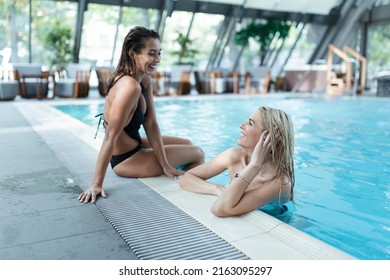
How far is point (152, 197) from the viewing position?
7.87 feet

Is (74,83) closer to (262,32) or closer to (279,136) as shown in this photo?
(262,32)

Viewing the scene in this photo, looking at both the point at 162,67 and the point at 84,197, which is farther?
the point at 162,67

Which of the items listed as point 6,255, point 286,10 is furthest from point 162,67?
point 6,255

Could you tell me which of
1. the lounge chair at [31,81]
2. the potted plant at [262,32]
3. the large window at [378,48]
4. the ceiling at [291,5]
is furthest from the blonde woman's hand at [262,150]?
the large window at [378,48]

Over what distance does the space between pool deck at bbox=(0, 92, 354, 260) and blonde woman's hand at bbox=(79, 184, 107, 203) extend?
45mm

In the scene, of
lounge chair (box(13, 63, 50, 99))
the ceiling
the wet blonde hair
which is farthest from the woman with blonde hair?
the ceiling

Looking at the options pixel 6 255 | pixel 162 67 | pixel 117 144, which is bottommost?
pixel 6 255

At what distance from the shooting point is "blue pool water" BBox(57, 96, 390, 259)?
2383 mm

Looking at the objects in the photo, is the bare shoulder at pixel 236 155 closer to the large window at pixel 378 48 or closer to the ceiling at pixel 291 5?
the ceiling at pixel 291 5

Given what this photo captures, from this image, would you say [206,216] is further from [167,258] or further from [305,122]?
[305,122]

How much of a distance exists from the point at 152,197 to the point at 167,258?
0.83 m

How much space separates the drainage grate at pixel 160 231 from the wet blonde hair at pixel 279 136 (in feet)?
1.89

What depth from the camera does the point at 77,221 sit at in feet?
6.46

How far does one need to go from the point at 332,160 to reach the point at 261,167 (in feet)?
7.86
